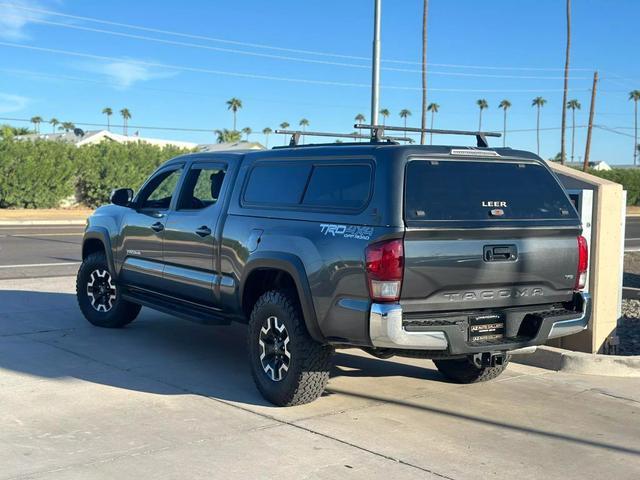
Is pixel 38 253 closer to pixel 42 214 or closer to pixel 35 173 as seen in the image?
pixel 42 214

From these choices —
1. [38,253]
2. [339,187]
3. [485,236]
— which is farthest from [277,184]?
[38,253]

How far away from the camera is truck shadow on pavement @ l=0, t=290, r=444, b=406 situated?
6.57 meters

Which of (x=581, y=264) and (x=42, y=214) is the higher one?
(x=581, y=264)

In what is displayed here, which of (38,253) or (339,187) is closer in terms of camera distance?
(339,187)

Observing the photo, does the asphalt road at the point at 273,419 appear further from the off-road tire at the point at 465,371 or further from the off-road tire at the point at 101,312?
the off-road tire at the point at 101,312

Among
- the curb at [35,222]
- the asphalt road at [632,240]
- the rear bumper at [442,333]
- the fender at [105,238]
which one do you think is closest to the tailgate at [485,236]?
the rear bumper at [442,333]

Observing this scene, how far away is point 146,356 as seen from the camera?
7480 mm

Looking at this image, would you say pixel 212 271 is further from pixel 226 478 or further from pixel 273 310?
pixel 226 478

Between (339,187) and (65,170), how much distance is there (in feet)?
109

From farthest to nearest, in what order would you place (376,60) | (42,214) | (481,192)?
1. (42,214)
2. (376,60)
3. (481,192)

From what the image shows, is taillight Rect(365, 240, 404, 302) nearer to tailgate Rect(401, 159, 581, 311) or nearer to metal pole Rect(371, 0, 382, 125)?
tailgate Rect(401, 159, 581, 311)

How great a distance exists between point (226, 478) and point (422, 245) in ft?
6.40

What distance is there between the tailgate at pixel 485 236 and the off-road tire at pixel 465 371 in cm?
109

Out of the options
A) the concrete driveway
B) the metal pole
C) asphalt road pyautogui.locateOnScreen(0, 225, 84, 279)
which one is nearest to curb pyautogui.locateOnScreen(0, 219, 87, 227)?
asphalt road pyautogui.locateOnScreen(0, 225, 84, 279)
